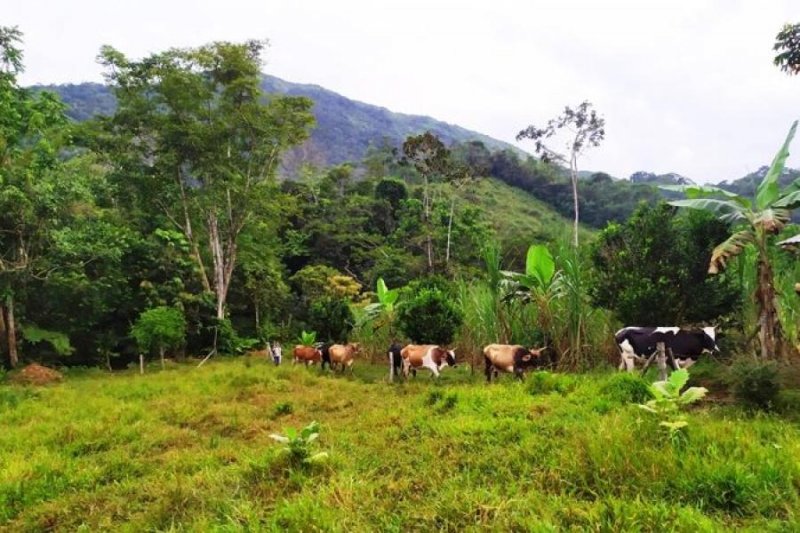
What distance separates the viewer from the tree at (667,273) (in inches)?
321

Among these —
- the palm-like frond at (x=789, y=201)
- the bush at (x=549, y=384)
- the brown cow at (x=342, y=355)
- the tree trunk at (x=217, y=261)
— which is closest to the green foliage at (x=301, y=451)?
the bush at (x=549, y=384)

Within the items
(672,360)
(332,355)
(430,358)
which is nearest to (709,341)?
(672,360)

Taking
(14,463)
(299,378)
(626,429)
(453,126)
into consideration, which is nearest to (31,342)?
(299,378)

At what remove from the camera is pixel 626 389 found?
6.34 metres

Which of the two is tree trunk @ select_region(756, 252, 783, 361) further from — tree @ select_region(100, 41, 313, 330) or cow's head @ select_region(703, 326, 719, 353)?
tree @ select_region(100, 41, 313, 330)

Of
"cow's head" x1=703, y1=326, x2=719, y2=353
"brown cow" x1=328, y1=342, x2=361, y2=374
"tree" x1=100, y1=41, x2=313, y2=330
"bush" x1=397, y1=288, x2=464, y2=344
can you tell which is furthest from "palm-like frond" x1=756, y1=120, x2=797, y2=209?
"tree" x1=100, y1=41, x2=313, y2=330

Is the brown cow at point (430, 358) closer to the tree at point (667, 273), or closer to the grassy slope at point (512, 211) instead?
the tree at point (667, 273)

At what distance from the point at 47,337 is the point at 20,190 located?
4.16m

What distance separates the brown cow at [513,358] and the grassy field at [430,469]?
1062 millimetres

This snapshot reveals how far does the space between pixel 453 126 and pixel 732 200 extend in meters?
147

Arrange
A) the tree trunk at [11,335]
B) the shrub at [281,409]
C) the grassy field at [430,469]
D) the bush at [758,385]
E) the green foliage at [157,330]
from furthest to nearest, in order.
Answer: the green foliage at [157,330]
the tree trunk at [11,335]
the shrub at [281,409]
the bush at [758,385]
the grassy field at [430,469]

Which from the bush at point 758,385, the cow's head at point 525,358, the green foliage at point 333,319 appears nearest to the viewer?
the bush at point 758,385

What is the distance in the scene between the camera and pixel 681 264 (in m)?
8.24

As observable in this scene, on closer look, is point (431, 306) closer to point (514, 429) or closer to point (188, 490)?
point (514, 429)
